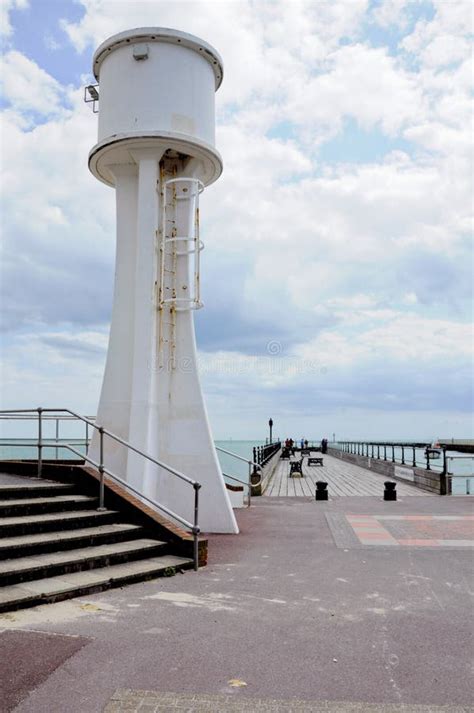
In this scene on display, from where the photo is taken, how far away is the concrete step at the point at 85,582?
615cm

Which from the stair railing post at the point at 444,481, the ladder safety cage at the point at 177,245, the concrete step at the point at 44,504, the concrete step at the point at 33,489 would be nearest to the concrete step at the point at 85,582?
the concrete step at the point at 44,504

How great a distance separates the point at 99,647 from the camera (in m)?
5.11

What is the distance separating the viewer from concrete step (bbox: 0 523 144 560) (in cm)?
716

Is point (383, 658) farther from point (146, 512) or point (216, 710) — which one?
point (146, 512)

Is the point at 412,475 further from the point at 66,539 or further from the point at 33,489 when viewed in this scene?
the point at 66,539

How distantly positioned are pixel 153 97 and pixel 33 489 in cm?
738

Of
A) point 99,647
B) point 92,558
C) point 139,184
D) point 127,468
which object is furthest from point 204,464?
point 99,647

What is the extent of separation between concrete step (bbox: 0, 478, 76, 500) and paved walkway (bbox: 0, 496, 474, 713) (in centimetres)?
268

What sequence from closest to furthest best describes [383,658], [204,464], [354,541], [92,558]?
1. [383,658]
2. [92,558]
3. [354,541]
4. [204,464]

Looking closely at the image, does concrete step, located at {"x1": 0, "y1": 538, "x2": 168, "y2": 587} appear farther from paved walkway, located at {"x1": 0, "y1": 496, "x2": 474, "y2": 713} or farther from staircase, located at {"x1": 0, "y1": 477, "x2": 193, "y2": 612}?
paved walkway, located at {"x1": 0, "y1": 496, "x2": 474, "y2": 713}

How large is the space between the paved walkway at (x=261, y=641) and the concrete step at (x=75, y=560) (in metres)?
0.65

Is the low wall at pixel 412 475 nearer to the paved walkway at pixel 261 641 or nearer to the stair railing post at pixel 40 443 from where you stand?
the paved walkway at pixel 261 641

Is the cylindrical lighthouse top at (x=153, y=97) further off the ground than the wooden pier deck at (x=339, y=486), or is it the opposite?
the cylindrical lighthouse top at (x=153, y=97)

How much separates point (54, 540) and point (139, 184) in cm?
686
